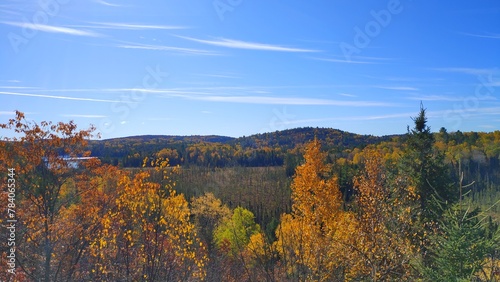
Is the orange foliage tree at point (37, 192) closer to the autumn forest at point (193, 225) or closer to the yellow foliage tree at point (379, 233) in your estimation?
the autumn forest at point (193, 225)

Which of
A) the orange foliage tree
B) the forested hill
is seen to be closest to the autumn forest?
the orange foliage tree

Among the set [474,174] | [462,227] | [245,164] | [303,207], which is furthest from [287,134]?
[462,227]

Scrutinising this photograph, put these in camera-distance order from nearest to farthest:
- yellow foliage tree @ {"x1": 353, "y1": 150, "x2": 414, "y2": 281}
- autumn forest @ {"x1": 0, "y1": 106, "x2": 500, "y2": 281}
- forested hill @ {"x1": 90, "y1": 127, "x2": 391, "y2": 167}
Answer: autumn forest @ {"x1": 0, "y1": 106, "x2": 500, "y2": 281} < yellow foliage tree @ {"x1": 353, "y1": 150, "x2": 414, "y2": 281} < forested hill @ {"x1": 90, "y1": 127, "x2": 391, "y2": 167}

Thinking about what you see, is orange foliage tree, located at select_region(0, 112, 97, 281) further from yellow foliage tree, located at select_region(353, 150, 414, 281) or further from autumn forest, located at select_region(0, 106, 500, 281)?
yellow foliage tree, located at select_region(353, 150, 414, 281)

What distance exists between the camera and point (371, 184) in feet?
46.2

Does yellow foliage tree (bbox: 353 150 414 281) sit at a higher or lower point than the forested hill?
lower

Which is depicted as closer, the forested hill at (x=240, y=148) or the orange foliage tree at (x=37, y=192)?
the orange foliage tree at (x=37, y=192)

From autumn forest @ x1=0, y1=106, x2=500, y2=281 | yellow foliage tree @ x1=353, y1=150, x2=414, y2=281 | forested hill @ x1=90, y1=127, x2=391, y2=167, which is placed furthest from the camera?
forested hill @ x1=90, y1=127, x2=391, y2=167

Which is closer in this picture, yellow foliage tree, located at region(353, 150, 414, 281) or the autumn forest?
the autumn forest

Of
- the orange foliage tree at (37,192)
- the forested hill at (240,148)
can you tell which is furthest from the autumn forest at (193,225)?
the forested hill at (240,148)

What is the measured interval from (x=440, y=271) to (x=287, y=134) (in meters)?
188

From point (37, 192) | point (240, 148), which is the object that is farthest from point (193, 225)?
point (240, 148)

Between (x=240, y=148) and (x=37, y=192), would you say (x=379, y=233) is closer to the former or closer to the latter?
(x=37, y=192)

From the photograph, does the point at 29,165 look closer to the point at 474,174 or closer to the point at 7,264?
the point at 7,264
